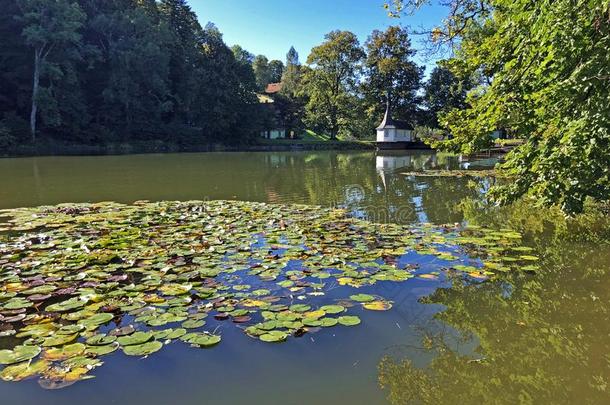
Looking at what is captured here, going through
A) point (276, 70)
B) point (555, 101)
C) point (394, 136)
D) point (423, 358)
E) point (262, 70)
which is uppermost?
point (276, 70)

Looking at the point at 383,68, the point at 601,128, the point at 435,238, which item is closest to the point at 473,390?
the point at 601,128

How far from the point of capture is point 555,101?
197 inches

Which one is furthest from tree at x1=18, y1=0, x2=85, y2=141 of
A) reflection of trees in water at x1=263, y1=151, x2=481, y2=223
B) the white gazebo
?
the white gazebo

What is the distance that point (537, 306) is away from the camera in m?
3.71

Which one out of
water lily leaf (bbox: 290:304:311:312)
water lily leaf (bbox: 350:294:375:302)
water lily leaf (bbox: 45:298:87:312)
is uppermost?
water lily leaf (bbox: 45:298:87:312)

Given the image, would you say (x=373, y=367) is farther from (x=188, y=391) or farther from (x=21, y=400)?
(x=21, y=400)

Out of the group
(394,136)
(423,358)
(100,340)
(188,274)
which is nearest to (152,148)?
(394,136)

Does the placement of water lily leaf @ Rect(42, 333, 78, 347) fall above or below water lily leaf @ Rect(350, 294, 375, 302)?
above

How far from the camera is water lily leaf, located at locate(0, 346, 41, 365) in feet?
8.83

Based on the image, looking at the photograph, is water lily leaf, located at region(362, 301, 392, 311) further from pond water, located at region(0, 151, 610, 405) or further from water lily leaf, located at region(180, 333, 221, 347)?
water lily leaf, located at region(180, 333, 221, 347)

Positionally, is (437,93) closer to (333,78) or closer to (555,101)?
Result: (333,78)

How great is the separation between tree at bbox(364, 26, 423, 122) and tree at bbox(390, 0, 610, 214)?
48.0 meters

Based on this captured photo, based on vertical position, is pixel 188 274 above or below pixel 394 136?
below

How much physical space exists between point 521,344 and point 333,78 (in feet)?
A: 173
